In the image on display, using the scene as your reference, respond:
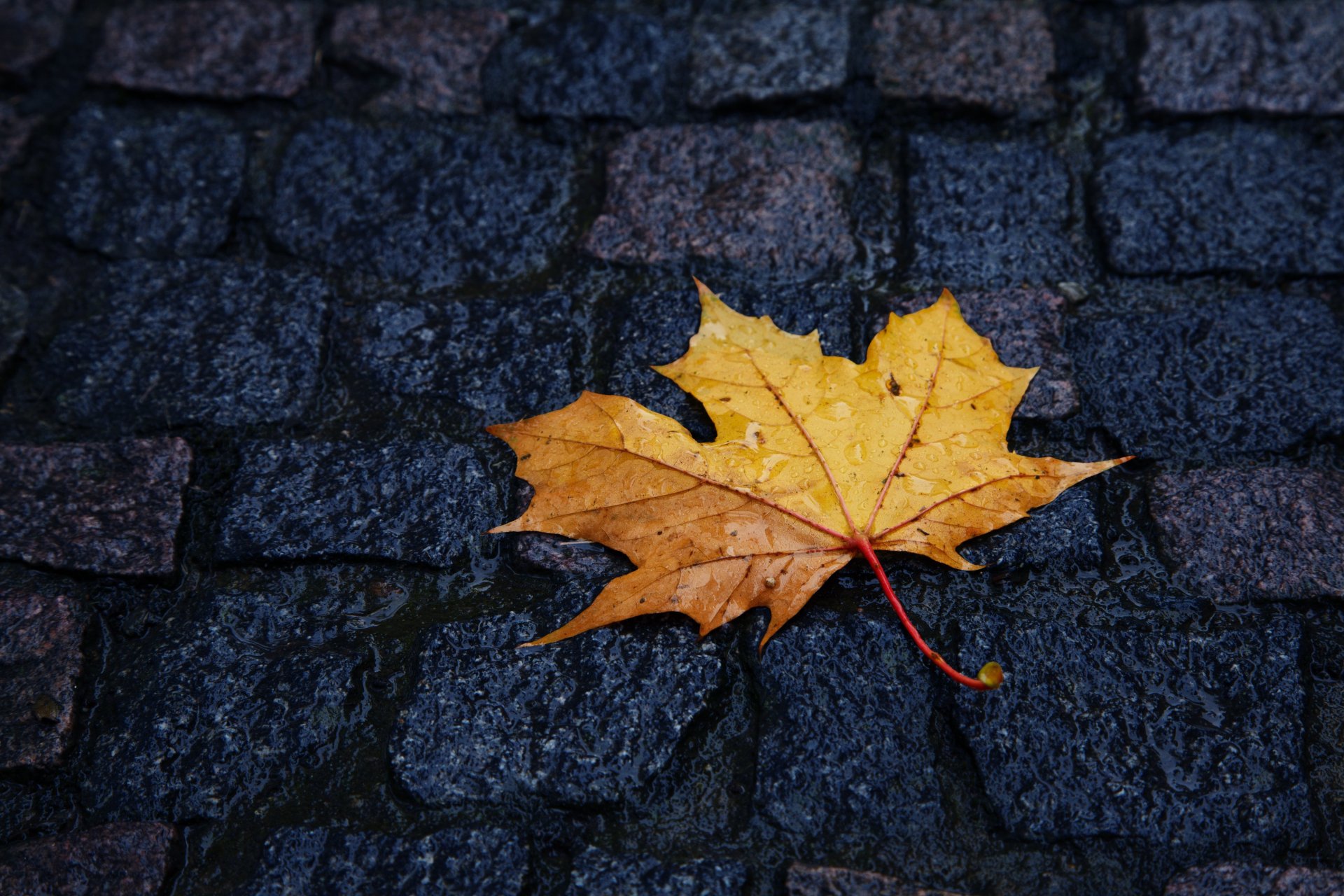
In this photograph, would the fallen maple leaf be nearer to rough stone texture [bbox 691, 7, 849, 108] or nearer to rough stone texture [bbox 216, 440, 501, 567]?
rough stone texture [bbox 216, 440, 501, 567]

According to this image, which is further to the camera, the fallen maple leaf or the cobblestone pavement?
the fallen maple leaf

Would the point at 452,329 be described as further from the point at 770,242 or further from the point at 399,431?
the point at 770,242

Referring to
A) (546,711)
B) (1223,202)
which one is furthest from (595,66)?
(546,711)

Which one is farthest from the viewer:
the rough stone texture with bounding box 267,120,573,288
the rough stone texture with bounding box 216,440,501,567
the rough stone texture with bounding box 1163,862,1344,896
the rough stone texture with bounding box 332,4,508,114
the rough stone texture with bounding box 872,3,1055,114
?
the rough stone texture with bounding box 332,4,508,114

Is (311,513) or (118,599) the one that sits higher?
(311,513)

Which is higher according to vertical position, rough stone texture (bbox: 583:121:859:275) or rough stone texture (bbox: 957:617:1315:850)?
rough stone texture (bbox: 583:121:859:275)

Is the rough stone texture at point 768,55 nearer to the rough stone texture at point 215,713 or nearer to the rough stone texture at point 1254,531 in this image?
the rough stone texture at point 1254,531

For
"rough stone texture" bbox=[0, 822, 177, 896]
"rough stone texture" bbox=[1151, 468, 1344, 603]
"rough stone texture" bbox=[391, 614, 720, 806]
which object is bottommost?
"rough stone texture" bbox=[0, 822, 177, 896]

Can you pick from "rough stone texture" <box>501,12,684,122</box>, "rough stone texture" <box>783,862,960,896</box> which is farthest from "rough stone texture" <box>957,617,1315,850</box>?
"rough stone texture" <box>501,12,684,122</box>

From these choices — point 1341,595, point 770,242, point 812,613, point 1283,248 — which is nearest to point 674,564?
point 812,613
